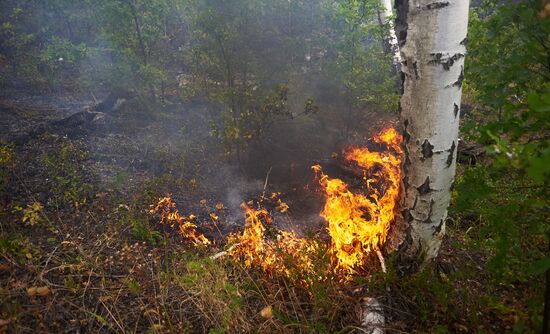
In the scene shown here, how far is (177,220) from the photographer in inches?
181

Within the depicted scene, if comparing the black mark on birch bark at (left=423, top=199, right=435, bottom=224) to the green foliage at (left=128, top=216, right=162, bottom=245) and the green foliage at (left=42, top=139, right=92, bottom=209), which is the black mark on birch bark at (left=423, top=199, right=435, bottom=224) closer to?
the green foliage at (left=128, top=216, right=162, bottom=245)

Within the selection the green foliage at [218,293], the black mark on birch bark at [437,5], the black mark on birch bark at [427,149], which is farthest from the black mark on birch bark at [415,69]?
the green foliage at [218,293]

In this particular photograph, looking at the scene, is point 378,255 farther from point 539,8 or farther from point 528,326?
Result: point 539,8

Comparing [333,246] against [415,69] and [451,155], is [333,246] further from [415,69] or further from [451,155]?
[415,69]

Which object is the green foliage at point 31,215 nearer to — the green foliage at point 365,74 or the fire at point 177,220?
the fire at point 177,220

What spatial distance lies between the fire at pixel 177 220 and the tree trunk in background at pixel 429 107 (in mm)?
2654

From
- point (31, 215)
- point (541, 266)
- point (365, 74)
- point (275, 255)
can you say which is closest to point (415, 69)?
point (541, 266)

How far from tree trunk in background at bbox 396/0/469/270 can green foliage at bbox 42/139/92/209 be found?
4461 mm

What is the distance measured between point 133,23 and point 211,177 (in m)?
5.12

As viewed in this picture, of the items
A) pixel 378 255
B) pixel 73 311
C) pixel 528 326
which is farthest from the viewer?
pixel 378 255

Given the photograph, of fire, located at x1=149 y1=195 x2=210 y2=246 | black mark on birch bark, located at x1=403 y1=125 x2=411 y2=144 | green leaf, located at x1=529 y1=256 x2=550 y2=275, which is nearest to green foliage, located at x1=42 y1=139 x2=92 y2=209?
fire, located at x1=149 y1=195 x2=210 y2=246

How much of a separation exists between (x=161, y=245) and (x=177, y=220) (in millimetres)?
517

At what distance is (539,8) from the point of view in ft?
7.61

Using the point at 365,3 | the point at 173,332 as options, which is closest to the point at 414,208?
the point at 173,332
